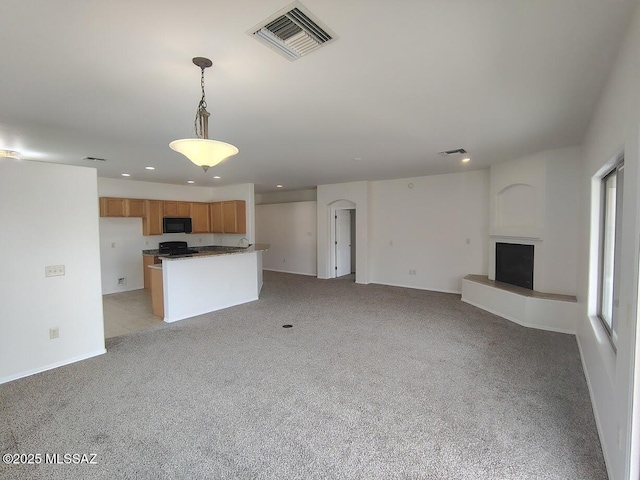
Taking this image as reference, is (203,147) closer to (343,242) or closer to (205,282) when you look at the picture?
(205,282)

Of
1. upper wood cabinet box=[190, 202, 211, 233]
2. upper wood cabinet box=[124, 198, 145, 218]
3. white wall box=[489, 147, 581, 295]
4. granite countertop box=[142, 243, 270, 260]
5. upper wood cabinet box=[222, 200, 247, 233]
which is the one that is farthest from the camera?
upper wood cabinet box=[190, 202, 211, 233]

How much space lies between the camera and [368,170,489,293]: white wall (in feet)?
21.2

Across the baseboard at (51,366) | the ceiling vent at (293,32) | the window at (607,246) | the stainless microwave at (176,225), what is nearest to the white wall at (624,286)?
the window at (607,246)

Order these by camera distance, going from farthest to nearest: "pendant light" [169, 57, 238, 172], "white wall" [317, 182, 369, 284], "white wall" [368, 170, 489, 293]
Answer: "white wall" [317, 182, 369, 284]
"white wall" [368, 170, 489, 293]
"pendant light" [169, 57, 238, 172]

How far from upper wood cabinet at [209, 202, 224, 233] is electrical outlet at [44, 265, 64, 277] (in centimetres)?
487

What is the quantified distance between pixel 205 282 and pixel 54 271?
227 cm

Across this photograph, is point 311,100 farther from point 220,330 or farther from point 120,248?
point 120,248

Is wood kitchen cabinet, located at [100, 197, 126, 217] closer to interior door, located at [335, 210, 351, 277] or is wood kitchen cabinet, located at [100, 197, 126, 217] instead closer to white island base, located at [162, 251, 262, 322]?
white island base, located at [162, 251, 262, 322]

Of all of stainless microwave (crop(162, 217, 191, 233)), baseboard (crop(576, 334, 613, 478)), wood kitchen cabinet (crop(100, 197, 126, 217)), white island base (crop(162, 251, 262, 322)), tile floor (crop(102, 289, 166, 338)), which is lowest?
baseboard (crop(576, 334, 613, 478))

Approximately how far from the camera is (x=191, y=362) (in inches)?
137

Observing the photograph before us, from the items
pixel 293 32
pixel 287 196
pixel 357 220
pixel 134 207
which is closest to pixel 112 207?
pixel 134 207

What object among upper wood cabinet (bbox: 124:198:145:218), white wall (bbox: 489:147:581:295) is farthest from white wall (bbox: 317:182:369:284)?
upper wood cabinet (bbox: 124:198:145:218)

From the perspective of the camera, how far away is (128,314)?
5.39m

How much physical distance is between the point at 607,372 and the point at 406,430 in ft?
4.73
